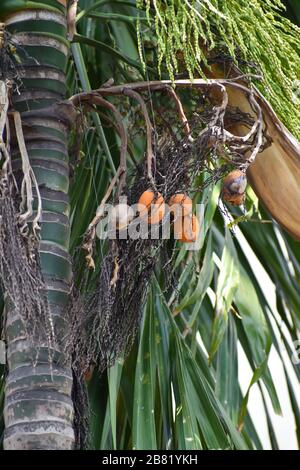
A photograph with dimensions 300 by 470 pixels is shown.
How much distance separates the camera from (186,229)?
5.67ft

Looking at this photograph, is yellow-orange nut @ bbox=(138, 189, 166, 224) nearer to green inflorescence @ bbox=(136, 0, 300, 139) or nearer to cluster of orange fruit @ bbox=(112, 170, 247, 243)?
cluster of orange fruit @ bbox=(112, 170, 247, 243)

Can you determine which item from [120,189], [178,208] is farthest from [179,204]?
[120,189]

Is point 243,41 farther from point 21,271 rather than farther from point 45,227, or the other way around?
point 21,271


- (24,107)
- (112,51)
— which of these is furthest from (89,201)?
(24,107)

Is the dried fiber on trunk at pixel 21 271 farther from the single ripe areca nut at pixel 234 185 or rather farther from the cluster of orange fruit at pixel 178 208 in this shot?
the single ripe areca nut at pixel 234 185

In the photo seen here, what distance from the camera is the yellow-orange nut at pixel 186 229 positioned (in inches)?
67.8

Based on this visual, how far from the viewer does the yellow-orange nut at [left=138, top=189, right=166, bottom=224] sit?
65.3 inches

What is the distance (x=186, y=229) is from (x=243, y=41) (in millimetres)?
387

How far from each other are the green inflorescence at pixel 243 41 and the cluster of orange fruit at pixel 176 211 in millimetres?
221

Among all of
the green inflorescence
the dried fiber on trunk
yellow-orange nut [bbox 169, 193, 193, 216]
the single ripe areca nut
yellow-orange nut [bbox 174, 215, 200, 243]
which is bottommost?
the dried fiber on trunk

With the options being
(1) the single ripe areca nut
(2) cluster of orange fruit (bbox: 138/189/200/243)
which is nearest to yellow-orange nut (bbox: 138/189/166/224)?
(2) cluster of orange fruit (bbox: 138/189/200/243)

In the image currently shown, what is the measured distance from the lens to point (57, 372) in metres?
1.62

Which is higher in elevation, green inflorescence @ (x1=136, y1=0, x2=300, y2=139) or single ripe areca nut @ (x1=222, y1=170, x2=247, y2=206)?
green inflorescence @ (x1=136, y1=0, x2=300, y2=139)
